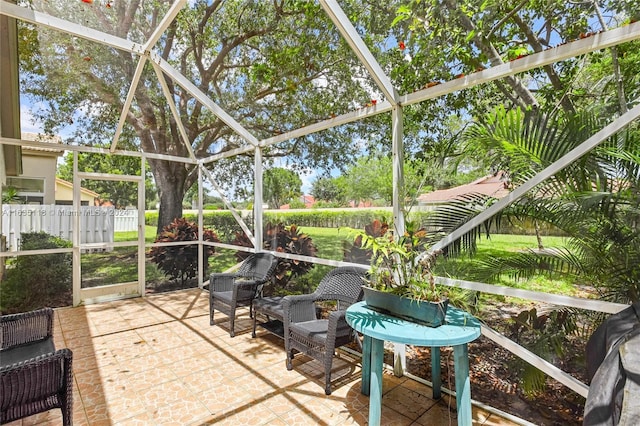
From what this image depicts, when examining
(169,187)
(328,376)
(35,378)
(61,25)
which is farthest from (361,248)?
(169,187)

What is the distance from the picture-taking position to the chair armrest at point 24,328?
2.54 metres

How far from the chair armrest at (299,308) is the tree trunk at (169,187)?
4307 millimetres

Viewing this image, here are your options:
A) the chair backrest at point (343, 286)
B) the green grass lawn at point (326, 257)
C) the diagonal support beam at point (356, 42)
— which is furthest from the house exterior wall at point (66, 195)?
the diagonal support beam at point (356, 42)

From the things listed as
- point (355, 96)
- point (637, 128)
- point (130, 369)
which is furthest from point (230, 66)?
point (637, 128)

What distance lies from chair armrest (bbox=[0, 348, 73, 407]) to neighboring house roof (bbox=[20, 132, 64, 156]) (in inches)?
178

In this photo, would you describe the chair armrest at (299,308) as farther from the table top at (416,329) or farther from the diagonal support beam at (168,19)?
the diagonal support beam at (168,19)

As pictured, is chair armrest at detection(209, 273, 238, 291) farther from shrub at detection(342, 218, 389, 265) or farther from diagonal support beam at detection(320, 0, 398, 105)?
A: diagonal support beam at detection(320, 0, 398, 105)

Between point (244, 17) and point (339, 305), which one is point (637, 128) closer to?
point (339, 305)

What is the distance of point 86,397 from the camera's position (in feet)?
9.04

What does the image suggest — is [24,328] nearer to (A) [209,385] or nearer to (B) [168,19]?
(A) [209,385]

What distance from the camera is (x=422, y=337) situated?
193 cm

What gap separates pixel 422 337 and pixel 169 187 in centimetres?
622

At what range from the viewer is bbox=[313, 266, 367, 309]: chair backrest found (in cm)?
330

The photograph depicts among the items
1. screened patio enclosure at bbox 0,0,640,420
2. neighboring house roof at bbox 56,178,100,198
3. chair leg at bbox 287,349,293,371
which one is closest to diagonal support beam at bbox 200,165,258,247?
screened patio enclosure at bbox 0,0,640,420
